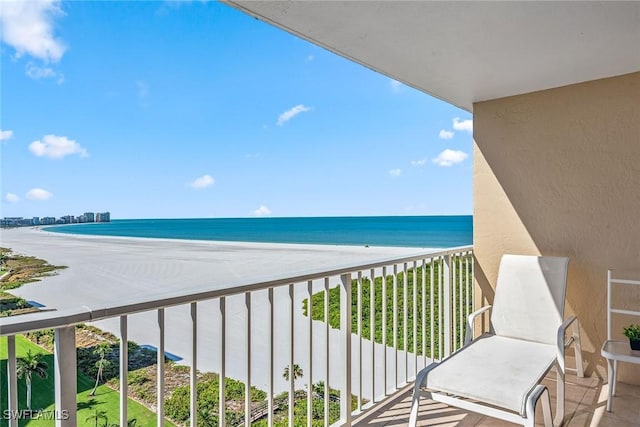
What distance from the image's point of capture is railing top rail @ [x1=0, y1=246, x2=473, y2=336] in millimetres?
1048

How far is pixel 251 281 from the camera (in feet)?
5.84

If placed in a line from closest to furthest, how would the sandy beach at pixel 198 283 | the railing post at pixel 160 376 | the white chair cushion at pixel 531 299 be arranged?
the railing post at pixel 160 376
the white chair cushion at pixel 531 299
the sandy beach at pixel 198 283

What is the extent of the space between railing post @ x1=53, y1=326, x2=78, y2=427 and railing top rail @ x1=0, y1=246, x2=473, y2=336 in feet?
0.18

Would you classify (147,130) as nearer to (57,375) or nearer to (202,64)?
(202,64)

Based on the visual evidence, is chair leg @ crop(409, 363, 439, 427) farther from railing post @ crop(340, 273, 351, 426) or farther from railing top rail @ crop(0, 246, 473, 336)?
railing top rail @ crop(0, 246, 473, 336)

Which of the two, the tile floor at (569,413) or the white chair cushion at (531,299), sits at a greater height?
the white chair cushion at (531,299)

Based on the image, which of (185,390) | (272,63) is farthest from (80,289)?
(272,63)

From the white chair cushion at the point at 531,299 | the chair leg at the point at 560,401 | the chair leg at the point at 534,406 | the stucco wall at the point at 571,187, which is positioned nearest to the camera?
the chair leg at the point at 534,406

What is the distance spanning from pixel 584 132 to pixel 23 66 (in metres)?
29.2

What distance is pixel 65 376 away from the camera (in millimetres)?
1183

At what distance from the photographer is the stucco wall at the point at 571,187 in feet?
9.52

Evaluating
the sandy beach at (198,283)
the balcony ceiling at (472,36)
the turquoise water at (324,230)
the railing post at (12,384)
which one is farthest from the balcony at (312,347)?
the turquoise water at (324,230)

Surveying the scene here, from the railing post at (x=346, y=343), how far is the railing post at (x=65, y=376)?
57.9 inches

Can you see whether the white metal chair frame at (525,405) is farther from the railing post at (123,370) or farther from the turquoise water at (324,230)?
the turquoise water at (324,230)
